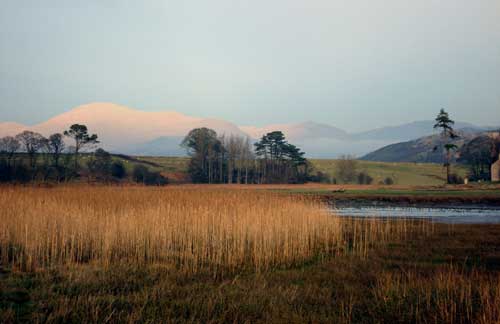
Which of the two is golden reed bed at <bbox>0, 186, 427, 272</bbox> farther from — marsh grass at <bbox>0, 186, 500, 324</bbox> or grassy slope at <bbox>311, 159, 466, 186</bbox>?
grassy slope at <bbox>311, 159, 466, 186</bbox>

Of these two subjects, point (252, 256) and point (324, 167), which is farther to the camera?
point (324, 167)

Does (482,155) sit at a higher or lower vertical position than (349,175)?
higher

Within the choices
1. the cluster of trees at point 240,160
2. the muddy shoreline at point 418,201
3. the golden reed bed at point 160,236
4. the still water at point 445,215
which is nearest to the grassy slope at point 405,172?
the cluster of trees at point 240,160

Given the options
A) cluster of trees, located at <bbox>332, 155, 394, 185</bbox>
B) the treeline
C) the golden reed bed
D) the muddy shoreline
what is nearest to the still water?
the muddy shoreline

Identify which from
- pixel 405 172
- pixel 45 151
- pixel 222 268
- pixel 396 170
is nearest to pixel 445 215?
pixel 222 268

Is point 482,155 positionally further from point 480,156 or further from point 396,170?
point 396,170

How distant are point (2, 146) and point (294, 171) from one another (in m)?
48.0

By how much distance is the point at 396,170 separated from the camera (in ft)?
337

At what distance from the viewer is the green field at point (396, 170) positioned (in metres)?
86.6

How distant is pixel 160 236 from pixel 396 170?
97.5m

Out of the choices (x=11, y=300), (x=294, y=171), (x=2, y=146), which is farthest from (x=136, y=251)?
(x=294, y=171)

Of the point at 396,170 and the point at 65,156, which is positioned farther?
the point at 396,170

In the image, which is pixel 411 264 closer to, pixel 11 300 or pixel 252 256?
pixel 252 256

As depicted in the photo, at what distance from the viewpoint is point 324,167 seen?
351 feet
